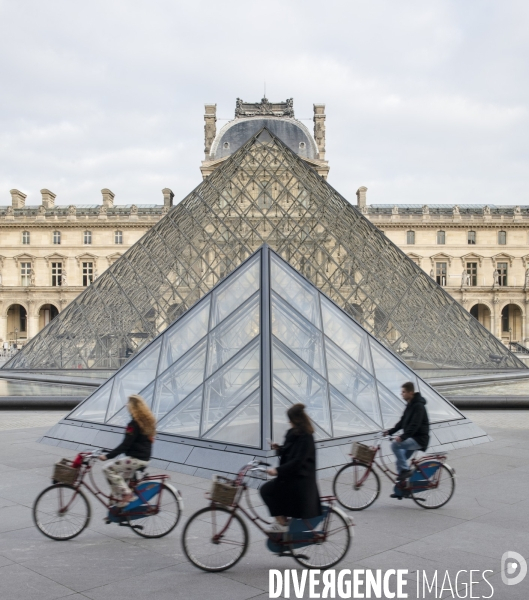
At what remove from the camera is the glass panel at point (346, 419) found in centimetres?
744

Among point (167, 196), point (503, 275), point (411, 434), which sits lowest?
point (411, 434)

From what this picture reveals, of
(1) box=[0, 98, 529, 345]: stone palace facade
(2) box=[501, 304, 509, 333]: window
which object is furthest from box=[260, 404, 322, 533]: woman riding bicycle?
(2) box=[501, 304, 509, 333]: window

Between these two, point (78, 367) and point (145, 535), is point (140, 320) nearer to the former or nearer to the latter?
point (78, 367)

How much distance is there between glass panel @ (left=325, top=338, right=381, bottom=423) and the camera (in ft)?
25.7

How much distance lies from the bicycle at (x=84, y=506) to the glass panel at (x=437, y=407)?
492 cm

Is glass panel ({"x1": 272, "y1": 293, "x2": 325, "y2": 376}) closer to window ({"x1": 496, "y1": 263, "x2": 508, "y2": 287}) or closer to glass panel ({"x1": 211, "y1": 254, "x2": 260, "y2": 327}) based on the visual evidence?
glass panel ({"x1": 211, "y1": 254, "x2": 260, "y2": 327})

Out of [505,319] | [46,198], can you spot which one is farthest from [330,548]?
[46,198]

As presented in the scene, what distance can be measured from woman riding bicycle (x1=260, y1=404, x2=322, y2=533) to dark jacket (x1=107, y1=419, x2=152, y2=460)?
3.76ft

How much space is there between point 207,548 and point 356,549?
1077mm

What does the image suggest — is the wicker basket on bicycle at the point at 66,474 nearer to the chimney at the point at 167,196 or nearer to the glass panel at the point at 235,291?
the glass panel at the point at 235,291

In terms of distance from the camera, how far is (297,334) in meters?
8.09

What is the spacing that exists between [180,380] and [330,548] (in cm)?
429

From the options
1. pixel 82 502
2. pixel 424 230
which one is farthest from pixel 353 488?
pixel 424 230

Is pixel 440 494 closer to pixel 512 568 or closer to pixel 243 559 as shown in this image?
pixel 512 568
